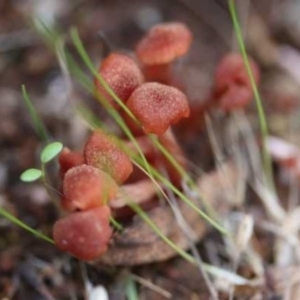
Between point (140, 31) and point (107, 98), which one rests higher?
point (107, 98)

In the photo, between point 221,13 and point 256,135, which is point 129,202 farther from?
point 221,13

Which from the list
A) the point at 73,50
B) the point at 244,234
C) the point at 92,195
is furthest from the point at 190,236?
the point at 73,50

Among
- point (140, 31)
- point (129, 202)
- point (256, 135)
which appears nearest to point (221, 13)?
point (140, 31)

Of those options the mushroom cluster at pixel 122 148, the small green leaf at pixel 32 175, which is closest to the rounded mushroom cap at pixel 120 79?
the mushroom cluster at pixel 122 148

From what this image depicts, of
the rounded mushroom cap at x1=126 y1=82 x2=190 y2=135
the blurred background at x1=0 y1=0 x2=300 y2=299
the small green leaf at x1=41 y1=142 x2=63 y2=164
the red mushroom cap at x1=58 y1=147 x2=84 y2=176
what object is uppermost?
the rounded mushroom cap at x1=126 y1=82 x2=190 y2=135

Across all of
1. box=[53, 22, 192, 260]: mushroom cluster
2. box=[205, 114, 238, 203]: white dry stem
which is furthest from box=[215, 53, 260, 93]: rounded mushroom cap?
box=[53, 22, 192, 260]: mushroom cluster

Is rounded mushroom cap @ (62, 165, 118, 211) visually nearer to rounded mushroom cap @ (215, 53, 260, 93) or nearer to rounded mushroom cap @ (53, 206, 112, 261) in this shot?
rounded mushroom cap @ (53, 206, 112, 261)
